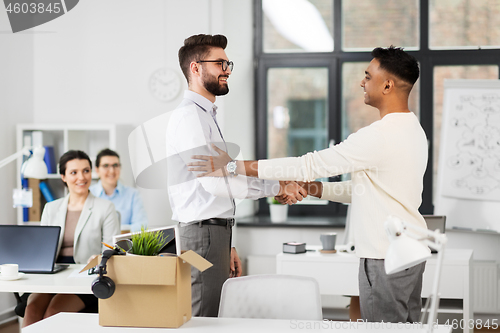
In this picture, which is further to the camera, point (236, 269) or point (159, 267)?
point (236, 269)

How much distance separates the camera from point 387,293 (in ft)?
6.70

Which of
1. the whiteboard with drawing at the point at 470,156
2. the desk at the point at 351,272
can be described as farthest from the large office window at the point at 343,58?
the desk at the point at 351,272

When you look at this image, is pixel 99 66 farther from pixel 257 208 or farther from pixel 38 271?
pixel 38 271

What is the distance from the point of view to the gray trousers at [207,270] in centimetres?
231

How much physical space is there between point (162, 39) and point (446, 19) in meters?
2.70

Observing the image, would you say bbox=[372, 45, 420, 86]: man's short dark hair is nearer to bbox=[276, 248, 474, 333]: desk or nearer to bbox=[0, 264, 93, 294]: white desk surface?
bbox=[276, 248, 474, 333]: desk

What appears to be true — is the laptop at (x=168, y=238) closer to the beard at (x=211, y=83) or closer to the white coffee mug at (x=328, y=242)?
the beard at (x=211, y=83)

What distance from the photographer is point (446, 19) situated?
5.02 m

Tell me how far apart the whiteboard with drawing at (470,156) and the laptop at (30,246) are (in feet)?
10.3

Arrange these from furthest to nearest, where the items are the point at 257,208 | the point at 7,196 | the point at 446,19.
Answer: the point at 257,208
the point at 446,19
the point at 7,196

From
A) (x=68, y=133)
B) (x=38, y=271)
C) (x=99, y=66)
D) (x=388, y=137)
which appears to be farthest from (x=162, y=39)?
(x=388, y=137)

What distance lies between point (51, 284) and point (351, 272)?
6.09ft

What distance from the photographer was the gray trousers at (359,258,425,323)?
2037mm

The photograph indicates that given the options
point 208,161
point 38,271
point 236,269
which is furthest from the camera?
point 38,271
